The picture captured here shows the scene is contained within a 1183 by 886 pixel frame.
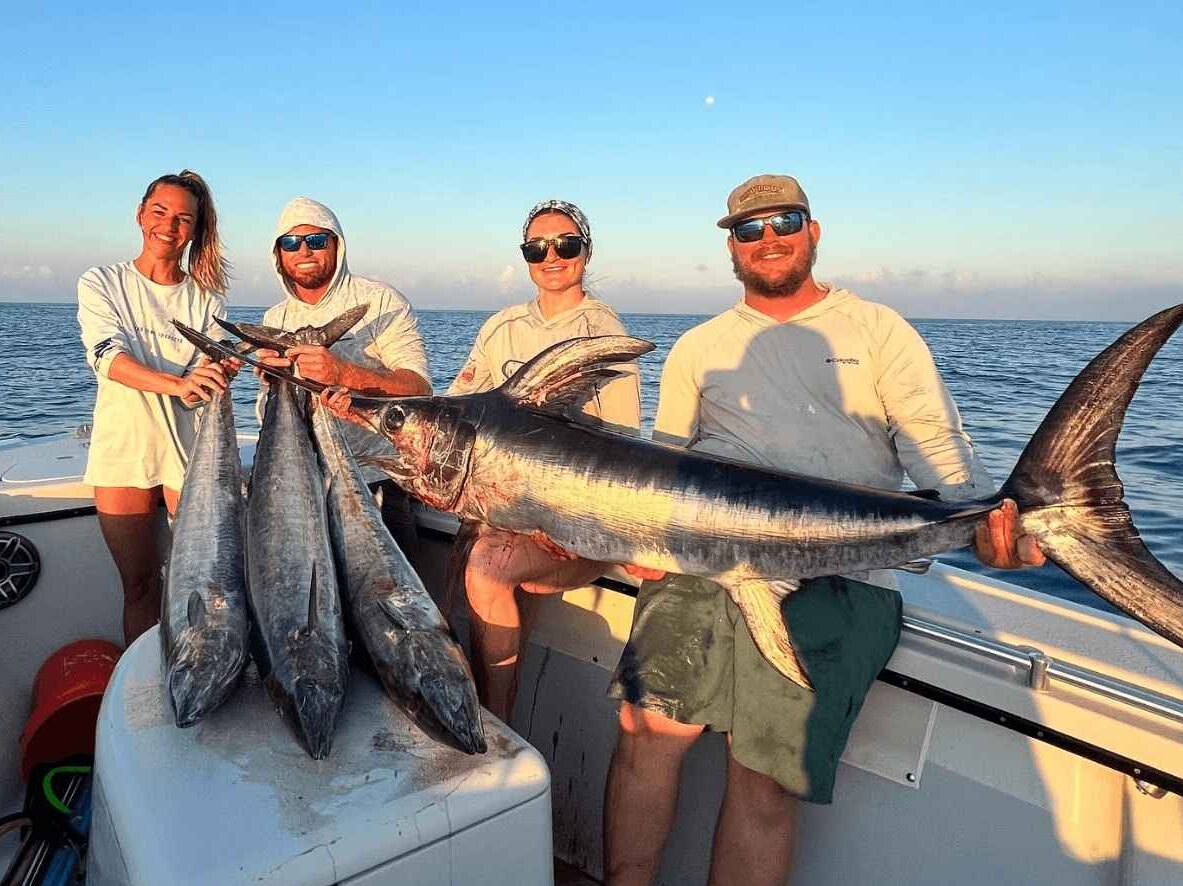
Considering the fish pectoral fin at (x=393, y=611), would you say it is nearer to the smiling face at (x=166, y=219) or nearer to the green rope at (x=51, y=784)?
the green rope at (x=51, y=784)

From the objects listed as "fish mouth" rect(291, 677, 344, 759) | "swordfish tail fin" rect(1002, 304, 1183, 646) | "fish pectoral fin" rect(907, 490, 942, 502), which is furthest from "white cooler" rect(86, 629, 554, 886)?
"swordfish tail fin" rect(1002, 304, 1183, 646)

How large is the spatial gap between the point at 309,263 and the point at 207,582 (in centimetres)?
164

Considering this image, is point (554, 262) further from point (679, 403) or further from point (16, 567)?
point (16, 567)

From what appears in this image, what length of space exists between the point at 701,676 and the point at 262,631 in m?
1.21

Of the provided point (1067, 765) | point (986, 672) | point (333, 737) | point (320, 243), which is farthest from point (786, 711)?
point (320, 243)

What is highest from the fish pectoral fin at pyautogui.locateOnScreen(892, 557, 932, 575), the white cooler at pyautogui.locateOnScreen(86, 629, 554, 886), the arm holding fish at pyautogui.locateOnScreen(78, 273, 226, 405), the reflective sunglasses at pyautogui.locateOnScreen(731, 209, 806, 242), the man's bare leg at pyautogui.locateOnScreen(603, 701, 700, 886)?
the reflective sunglasses at pyautogui.locateOnScreen(731, 209, 806, 242)

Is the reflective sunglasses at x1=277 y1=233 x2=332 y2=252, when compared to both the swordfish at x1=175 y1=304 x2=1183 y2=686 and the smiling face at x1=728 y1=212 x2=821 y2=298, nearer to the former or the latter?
the swordfish at x1=175 y1=304 x2=1183 y2=686

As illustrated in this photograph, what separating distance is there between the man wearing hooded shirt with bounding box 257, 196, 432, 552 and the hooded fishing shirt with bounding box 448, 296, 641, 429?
0.26 m

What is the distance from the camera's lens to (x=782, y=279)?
102 inches

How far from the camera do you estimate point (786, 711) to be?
219cm

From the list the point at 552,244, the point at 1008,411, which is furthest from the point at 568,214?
the point at 1008,411

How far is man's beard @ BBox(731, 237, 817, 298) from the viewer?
260 cm

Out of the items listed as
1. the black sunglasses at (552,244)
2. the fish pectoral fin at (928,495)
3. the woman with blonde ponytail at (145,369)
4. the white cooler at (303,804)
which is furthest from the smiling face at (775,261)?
the woman with blonde ponytail at (145,369)

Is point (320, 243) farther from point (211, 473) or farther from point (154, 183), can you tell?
point (211, 473)
